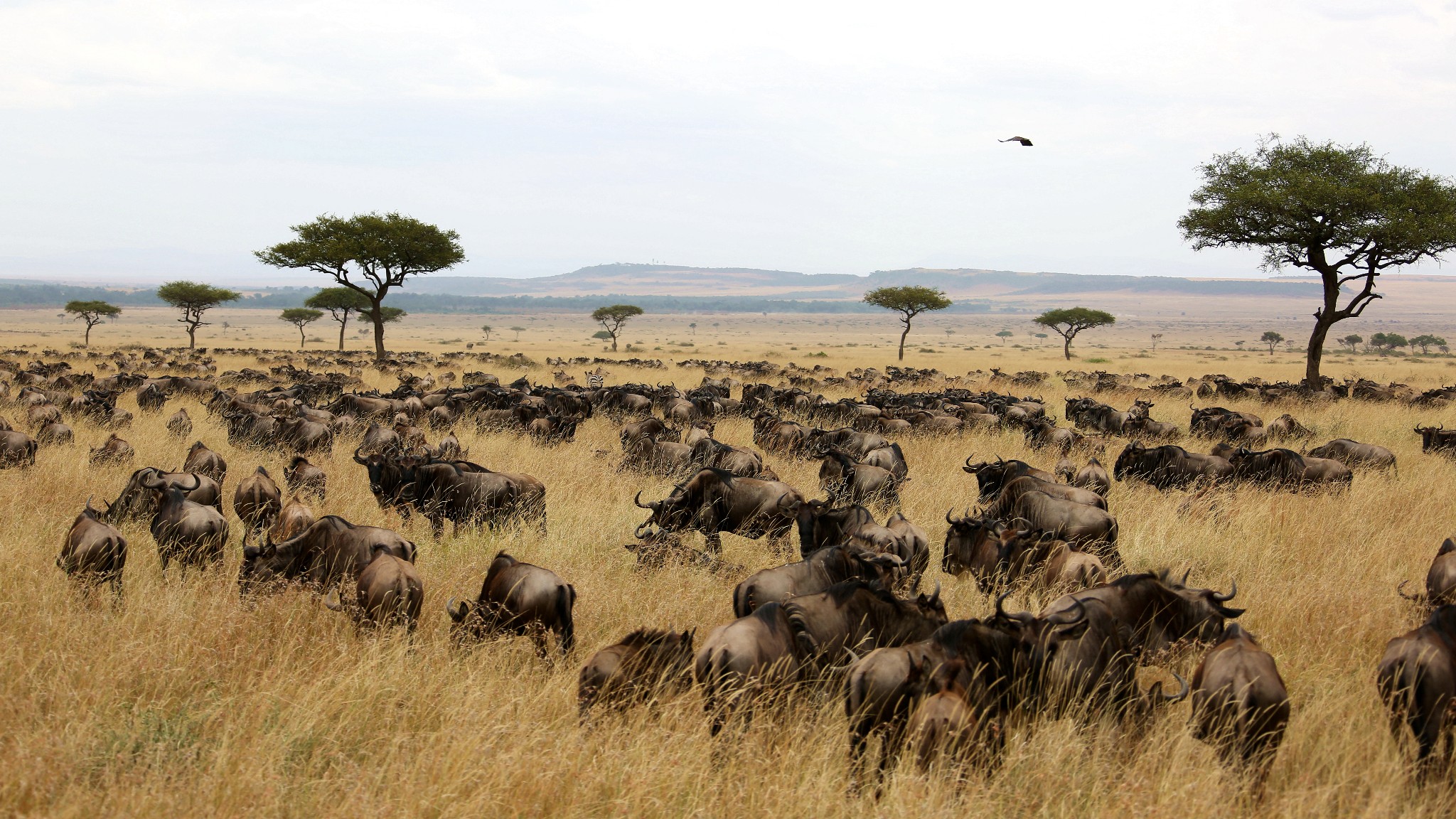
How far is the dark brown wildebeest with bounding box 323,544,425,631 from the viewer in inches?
205

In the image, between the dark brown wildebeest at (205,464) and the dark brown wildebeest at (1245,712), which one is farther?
the dark brown wildebeest at (205,464)

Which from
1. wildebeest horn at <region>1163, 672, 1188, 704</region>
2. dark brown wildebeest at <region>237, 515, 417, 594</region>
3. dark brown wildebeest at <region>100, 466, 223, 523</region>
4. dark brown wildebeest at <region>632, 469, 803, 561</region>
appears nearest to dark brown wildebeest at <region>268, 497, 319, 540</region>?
dark brown wildebeest at <region>100, 466, 223, 523</region>

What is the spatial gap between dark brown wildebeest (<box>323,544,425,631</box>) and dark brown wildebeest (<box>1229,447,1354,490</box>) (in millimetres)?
10327

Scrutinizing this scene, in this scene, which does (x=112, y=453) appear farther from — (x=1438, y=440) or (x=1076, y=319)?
(x=1076, y=319)

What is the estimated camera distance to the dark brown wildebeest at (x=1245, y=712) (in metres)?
3.89

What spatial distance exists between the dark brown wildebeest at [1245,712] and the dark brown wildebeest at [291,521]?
6.43 meters

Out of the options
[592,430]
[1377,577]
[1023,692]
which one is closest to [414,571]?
[1023,692]

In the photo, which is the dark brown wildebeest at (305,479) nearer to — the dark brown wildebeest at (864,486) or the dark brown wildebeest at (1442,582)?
the dark brown wildebeest at (864,486)

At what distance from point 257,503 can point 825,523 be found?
516 centimetres

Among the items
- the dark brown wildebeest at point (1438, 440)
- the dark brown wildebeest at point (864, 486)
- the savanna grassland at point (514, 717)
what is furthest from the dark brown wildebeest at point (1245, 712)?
the dark brown wildebeest at point (1438, 440)

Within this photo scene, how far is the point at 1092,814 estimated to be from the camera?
369cm

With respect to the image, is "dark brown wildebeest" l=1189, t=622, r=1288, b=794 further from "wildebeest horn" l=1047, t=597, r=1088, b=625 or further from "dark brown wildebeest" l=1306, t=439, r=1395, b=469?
"dark brown wildebeest" l=1306, t=439, r=1395, b=469

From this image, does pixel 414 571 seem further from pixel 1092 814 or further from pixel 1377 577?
pixel 1377 577

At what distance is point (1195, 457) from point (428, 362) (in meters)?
33.0
